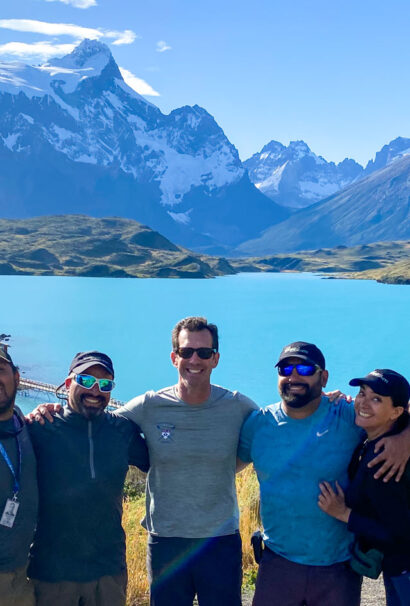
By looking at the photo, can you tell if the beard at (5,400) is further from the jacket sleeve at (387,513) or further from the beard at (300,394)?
the jacket sleeve at (387,513)

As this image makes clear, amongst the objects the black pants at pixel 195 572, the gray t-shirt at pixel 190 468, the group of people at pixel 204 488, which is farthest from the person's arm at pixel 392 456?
the black pants at pixel 195 572

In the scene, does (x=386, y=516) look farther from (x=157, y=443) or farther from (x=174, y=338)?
(x=174, y=338)

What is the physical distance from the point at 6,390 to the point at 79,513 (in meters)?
1.16

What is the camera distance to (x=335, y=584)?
16.2 ft

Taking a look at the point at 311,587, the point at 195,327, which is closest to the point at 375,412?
the point at 311,587

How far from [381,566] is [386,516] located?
1.40 ft

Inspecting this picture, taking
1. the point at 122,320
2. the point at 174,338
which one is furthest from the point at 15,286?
the point at 174,338

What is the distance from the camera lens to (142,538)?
328 inches

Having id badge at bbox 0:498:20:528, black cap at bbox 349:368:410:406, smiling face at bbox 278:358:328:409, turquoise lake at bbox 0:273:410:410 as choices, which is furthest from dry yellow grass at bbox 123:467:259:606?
turquoise lake at bbox 0:273:410:410

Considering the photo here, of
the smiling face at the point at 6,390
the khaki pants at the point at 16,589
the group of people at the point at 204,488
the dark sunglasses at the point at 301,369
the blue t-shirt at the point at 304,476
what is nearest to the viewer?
the khaki pants at the point at 16,589

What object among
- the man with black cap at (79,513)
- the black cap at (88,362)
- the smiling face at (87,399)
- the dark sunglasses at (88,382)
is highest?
the black cap at (88,362)

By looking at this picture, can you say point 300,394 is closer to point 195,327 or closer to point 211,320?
point 195,327

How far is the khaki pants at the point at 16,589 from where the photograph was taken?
464cm

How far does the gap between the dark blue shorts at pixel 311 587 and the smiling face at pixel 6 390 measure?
2.54m
